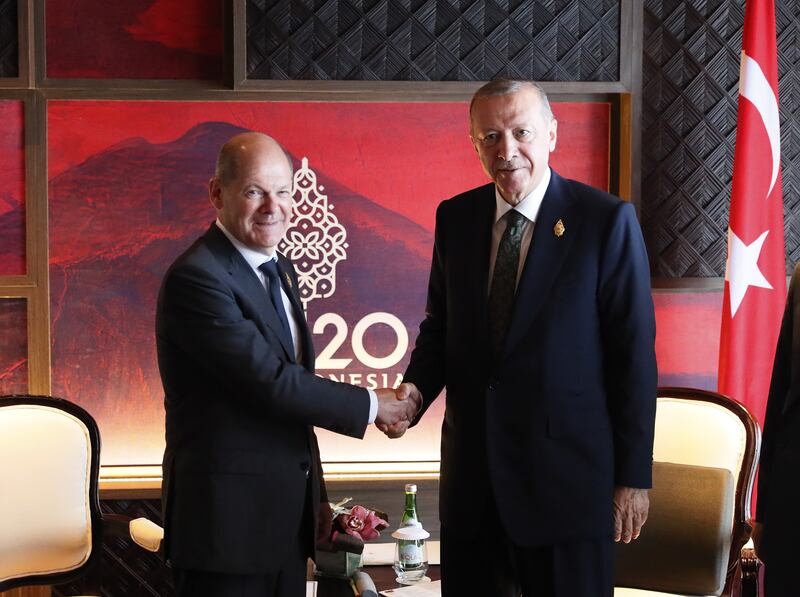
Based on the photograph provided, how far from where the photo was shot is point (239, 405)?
210 centimetres

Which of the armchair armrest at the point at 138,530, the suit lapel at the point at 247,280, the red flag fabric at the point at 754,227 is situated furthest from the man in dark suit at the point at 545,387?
the red flag fabric at the point at 754,227

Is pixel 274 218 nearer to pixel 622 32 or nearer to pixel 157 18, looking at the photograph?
pixel 157 18

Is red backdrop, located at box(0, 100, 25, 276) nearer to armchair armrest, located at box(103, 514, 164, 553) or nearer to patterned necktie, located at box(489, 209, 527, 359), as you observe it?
armchair armrest, located at box(103, 514, 164, 553)

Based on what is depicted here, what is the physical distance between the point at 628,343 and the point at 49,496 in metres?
1.97

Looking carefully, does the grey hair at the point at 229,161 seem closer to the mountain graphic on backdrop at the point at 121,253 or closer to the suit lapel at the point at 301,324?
the suit lapel at the point at 301,324

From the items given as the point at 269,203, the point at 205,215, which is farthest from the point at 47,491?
the point at 269,203

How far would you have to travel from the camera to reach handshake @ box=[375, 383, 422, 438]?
2348 mm

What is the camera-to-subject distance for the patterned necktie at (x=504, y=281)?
205 centimetres

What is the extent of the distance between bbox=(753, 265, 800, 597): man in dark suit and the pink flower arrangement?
0.95 metres

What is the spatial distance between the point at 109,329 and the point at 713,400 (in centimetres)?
220

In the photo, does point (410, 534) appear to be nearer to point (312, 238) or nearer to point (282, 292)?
point (282, 292)

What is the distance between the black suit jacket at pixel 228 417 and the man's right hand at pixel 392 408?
0.21m

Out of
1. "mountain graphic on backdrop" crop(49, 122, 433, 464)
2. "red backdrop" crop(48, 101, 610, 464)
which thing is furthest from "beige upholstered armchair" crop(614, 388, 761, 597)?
"mountain graphic on backdrop" crop(49, 122, 433, 464)

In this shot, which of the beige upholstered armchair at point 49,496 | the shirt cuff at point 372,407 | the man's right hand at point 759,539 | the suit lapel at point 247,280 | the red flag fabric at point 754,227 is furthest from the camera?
the red flag fabric at point 754,227
